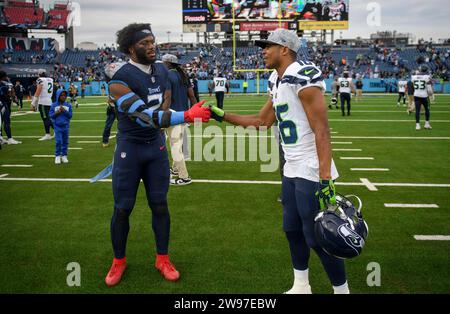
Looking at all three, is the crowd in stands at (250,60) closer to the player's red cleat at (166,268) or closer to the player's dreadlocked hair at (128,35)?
the player's dreadlocked hair at (128,35)

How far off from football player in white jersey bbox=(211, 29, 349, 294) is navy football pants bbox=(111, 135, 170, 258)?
113 cm

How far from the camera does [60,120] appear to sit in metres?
8.32

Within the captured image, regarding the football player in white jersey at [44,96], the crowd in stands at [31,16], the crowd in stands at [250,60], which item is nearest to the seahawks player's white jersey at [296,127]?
the football player in white jersey at [44,96]

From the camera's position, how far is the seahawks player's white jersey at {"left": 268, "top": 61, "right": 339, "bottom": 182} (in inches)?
111

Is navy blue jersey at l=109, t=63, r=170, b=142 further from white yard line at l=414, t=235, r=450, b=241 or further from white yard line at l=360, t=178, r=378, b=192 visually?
white yard line at l=360, t=178, r=378, b=192

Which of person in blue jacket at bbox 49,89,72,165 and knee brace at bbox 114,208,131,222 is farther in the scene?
person in blue jacket at bbox 49,89,72,165

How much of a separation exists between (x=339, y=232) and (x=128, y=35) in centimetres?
226

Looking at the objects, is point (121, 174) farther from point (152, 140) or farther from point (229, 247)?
point (229, 247)

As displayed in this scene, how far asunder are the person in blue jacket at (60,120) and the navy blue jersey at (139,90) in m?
5.30

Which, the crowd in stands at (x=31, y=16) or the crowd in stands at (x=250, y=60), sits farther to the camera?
the crowd in stands at (x=31, y=16)

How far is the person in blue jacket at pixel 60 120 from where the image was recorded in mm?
8234

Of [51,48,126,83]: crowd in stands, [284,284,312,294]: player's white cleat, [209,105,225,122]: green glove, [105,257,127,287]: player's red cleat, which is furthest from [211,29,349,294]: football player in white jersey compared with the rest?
[51,48,126,83]: crowd in stands

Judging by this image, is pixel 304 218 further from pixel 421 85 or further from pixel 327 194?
pixel 421 85
